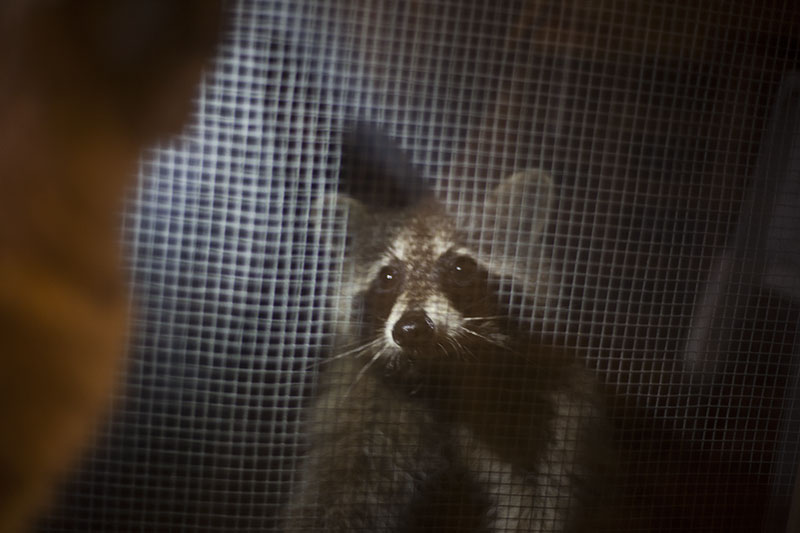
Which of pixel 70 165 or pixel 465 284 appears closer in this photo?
Answer: pixel 70 165

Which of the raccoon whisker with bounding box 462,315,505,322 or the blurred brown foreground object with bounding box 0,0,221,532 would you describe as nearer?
the blurred brown foreground object with bounding box 0,0,221,532

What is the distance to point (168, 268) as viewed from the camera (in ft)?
1.79

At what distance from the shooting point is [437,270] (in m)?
0.67

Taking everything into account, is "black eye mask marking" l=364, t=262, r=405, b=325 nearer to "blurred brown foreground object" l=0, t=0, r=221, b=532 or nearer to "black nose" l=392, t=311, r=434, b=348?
"black nose" l=392, t=311, r=434, b=348

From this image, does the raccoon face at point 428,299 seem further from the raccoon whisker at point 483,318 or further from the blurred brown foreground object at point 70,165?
the blurred brown foreground object at point 70,165

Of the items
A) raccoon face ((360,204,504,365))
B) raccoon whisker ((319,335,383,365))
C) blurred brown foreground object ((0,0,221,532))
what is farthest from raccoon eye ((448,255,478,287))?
blurred brown foreground object ((0,0,221,532))

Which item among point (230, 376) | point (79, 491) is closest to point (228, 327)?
point (230, 376)

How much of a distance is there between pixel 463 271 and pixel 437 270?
0.03 meters

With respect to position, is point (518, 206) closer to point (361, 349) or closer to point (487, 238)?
point (487, 238)

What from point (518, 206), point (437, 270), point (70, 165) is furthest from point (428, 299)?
point (70, 165)

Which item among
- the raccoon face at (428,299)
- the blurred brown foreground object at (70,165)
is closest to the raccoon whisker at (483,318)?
the raccoon face at (428,299)

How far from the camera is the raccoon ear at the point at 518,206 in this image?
59 centimetres

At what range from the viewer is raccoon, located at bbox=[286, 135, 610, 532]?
23.9 inches

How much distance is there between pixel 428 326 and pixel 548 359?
120 mm
